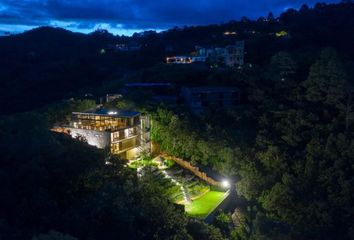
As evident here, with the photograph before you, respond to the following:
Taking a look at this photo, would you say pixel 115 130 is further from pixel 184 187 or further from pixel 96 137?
pixel 184 187

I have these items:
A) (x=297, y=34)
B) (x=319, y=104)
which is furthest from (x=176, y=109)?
(x=297, y=34)

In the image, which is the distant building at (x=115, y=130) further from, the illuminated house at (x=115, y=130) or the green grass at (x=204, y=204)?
the green grass at (x=204, y=204)

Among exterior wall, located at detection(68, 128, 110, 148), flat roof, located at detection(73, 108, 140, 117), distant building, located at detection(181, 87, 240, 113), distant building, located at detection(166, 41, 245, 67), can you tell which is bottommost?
exterior wall, located at detection(68, 128, 110, 148)

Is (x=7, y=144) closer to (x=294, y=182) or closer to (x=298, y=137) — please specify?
(x=294, y=182)

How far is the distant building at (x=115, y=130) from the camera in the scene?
1770cm

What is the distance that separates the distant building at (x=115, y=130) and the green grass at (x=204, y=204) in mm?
4575

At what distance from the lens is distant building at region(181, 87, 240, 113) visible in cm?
2243

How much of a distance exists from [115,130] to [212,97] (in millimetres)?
7259

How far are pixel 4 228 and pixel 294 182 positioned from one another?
10.6m

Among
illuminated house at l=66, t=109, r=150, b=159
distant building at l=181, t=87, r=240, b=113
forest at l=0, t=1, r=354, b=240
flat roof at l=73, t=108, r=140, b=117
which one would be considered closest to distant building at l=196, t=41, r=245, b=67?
forest at l=0, t=1, r=354, b=240

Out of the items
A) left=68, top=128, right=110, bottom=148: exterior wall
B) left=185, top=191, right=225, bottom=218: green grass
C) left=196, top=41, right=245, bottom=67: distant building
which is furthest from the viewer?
left=196, top=41, right=245, bottom=67: distant building

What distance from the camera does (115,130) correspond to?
17.7 metres

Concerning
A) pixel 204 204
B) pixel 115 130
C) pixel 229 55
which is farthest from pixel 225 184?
pixel 229 55

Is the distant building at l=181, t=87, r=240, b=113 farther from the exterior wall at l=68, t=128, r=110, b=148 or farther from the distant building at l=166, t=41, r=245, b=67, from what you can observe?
the distant building at l=166, t=41, r=245, b=67
